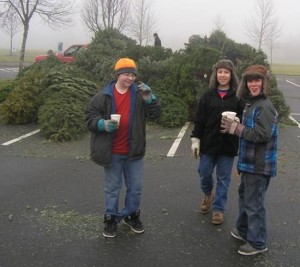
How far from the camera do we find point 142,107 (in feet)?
14.5

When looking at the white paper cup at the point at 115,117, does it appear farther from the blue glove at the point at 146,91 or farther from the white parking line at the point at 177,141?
the white parking line at the point at 177,141

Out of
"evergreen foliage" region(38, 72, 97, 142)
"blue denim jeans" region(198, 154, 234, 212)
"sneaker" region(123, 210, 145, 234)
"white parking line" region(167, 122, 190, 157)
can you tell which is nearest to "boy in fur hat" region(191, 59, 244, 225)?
"blue denim jeans" region(198, 154, 234, 212)

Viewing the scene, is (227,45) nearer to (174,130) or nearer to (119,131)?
(174,130)

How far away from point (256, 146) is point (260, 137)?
6.0 inches

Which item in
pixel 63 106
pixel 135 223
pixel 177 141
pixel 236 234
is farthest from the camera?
pixel 63 106

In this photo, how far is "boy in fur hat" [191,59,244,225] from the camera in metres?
4.63

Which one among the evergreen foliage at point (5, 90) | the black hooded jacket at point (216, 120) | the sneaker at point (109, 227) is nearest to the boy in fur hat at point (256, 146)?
the black hooded jacket at point (216, 120)

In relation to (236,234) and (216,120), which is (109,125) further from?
(236,234)

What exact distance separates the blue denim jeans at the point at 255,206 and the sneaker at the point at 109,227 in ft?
4.51

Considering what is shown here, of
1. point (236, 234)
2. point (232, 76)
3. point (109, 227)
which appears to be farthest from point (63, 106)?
point (236, 234)

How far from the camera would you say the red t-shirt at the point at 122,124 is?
432 centimetres

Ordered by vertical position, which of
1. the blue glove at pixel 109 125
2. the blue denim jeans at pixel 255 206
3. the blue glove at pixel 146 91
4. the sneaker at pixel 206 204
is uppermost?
the blue glove at pixel 146 91

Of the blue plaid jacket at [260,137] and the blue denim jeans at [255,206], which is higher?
the blue plaid jacket at [260,137]

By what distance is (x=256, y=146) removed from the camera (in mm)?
3936
